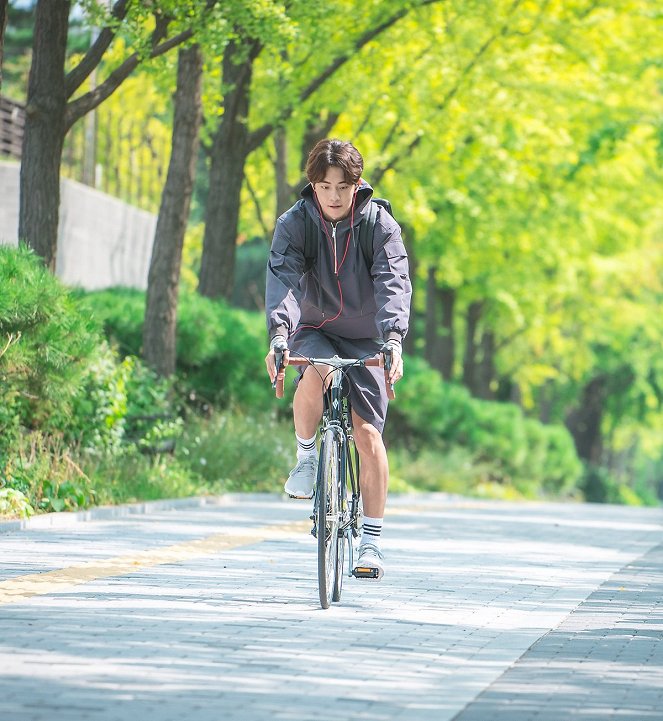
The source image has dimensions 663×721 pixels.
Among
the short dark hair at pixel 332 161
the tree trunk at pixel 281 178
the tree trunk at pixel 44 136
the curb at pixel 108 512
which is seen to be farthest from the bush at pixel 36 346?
the tree trunk at pixel 281 178

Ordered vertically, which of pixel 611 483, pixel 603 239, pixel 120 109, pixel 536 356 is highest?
pixel 120 109

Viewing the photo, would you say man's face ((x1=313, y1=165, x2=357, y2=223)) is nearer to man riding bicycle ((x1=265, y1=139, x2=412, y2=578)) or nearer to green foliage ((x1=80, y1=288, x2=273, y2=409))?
man riding bicycle ((x1=265, y1=139, x2=412, y2=578))

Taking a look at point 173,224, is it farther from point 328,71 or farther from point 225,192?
point 328,71

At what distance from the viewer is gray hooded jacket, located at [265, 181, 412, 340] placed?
767cm

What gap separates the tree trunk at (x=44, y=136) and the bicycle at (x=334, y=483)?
7275 mm

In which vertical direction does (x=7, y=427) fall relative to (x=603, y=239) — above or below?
below

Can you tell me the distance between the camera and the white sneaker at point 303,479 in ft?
25.6

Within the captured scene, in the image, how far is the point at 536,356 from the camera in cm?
4216

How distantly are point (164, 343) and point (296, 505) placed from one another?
2422 mm

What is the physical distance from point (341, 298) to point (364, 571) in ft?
4.56

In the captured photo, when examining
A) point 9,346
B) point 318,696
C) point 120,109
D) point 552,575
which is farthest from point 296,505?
point 120,109

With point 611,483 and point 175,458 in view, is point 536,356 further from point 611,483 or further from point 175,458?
point 175,458

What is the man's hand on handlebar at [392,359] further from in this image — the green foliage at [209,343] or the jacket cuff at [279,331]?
the green foliage at [209,343]

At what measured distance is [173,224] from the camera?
16.9 meters
